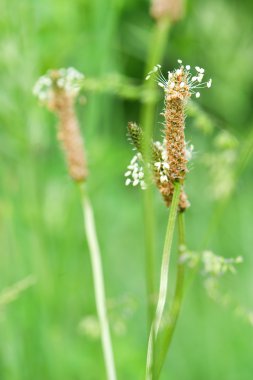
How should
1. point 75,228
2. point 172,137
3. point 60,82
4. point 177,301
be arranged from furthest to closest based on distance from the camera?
point 75,228 → point 60,82 → point 177,301 → point 172,137

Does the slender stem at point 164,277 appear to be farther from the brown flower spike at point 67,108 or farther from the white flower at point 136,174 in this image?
the brown flower spike at point 67,108

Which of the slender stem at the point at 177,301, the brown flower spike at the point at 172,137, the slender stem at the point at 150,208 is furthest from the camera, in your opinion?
the slender stem at the point at 150,208

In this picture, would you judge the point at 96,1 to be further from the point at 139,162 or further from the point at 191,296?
the point at 139,162

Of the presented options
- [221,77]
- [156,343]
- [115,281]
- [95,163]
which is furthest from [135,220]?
[156,343]

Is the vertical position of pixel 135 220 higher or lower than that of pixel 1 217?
higher

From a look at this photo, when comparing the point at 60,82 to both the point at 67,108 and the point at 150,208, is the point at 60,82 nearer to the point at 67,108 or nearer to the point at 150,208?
the point at 67,108

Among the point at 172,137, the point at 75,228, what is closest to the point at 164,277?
the point at 172,137

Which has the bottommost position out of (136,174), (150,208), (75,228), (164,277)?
(164,277)

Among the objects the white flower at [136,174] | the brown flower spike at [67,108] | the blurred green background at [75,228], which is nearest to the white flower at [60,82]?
the brown flower spike at [67,108]

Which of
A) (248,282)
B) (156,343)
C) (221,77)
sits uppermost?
(221,77)
